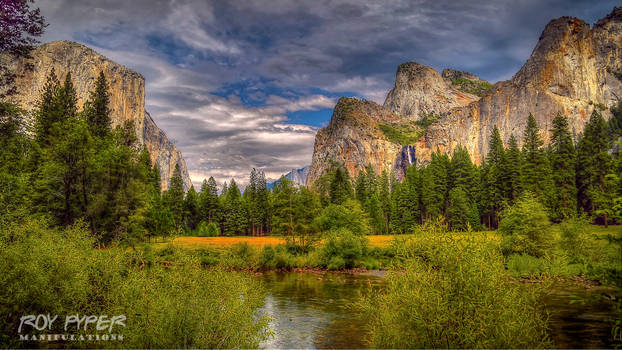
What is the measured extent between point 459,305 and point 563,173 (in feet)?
232

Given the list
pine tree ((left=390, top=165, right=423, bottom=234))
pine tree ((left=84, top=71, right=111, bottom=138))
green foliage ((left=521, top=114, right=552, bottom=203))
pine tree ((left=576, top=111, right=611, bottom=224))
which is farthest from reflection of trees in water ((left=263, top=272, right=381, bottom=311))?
pine tree ((left=576, top=111, right=611, bottom=224))

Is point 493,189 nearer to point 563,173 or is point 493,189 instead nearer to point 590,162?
point 563,173

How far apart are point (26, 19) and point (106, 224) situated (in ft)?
79.7

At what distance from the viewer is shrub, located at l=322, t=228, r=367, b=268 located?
42500 millimetres

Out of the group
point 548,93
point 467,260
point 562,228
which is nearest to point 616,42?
point 548,93

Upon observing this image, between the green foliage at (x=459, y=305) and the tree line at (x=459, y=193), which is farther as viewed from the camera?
the tree line at (x=459, y=193)

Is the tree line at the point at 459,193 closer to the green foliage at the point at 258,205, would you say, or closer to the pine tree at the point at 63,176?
the green foliage at the point at 258,205

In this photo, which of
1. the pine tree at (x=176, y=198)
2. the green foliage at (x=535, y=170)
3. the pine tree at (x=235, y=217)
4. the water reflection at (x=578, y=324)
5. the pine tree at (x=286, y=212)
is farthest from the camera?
the pine tree at (x=235, y=217)

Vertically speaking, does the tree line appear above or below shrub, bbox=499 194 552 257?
above

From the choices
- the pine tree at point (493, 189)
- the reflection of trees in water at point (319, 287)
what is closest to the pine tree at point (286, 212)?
the reflection of trees in water at point (319, 287)

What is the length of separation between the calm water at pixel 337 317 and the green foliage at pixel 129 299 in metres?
3.70

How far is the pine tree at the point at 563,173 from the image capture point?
199 ft

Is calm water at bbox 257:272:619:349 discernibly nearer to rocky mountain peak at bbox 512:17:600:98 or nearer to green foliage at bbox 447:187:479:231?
green foliage at bbox 447:187:479:231

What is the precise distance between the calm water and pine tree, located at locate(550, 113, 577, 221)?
124ft
